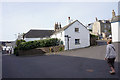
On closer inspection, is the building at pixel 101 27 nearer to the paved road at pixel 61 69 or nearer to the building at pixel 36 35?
the building at pixel 36 35

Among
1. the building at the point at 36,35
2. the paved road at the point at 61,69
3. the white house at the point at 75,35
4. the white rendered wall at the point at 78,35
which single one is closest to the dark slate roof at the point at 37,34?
the building at the point at 36,35

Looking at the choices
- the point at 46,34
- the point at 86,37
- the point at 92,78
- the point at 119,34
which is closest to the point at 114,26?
the point at 119,34

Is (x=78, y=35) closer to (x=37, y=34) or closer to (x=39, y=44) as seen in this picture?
(x=39, y=44)

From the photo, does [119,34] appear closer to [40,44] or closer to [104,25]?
[40,44]

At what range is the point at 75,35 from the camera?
75.9 ft

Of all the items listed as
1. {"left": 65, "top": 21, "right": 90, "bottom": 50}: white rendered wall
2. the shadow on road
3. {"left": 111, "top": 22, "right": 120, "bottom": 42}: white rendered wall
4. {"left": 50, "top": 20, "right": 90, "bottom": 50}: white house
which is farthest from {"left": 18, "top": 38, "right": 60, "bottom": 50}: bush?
the shadow on road

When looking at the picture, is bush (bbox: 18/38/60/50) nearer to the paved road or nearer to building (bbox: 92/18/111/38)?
the paved road

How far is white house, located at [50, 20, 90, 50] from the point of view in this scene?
22.3m

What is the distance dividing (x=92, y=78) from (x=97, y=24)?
51745mm

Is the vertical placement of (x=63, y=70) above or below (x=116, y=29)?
below

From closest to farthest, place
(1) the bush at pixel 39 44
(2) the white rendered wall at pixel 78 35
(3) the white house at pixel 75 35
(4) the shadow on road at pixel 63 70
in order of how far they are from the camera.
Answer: (4) the shadow on road at pixel 63 70 → (3) the white house at pixel 75 35 → (2) the white rendered wall at pixel 78 35 → (1) the bush at pixel 39 44

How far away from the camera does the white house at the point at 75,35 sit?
22316 millimetres

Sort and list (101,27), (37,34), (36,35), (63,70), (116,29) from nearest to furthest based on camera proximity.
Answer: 1. (63,70)
2. (116,29)
3. (36,35)
4. (37,34)
5. (101,27)

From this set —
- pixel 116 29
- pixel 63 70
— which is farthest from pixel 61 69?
pixel 116 29
